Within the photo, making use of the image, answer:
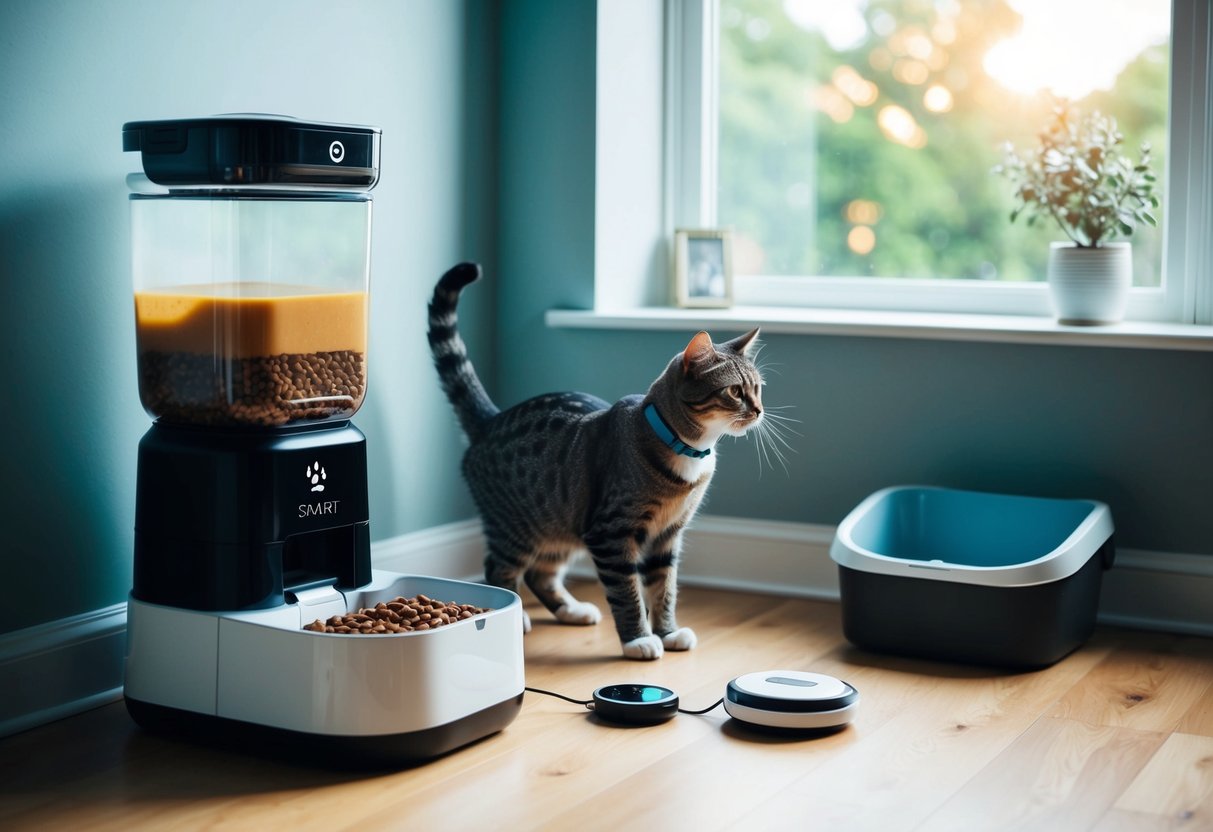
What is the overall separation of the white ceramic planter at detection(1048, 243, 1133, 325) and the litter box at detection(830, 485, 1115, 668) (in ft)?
1.34

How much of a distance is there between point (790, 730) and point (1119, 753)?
0.50m

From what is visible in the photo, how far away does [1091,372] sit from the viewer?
275 cm

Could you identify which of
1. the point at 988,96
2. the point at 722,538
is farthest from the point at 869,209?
the point at 722,538

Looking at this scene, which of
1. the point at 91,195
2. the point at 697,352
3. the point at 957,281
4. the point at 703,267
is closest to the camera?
the point at 91,195

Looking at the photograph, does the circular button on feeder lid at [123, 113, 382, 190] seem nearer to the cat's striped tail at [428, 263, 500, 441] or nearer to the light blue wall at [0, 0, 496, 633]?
the light blue wall at [0, 0, 496, 633]

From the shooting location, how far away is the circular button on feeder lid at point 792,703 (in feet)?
6.92

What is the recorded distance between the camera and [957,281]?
316 centimetres

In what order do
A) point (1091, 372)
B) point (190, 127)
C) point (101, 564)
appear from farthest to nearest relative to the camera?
1. point (1091, 372)
2. point (101, 564)
3. point (190, 127)

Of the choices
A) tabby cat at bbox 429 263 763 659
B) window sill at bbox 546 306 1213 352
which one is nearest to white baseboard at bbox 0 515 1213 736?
tabby cat at bbox 429 263 763 659

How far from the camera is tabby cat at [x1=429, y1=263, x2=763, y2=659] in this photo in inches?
95.0

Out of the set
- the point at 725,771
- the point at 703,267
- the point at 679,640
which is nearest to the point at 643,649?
the point at 679,640

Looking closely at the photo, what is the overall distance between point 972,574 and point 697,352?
0.64 metres

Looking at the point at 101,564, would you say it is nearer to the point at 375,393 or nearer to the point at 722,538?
the point at 375,393

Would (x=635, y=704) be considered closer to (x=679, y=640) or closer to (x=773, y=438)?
(x=679, y=640)
